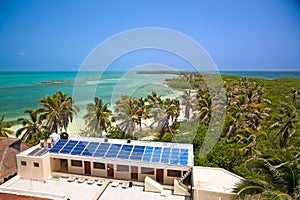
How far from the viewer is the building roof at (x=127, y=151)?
1166 cm

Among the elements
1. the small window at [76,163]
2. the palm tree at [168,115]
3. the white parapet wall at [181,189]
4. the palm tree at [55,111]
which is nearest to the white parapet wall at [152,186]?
the white parapet wall at [181,189]

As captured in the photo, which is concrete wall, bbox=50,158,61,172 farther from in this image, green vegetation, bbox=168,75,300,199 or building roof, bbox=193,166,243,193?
green vegetation, bbox=168,75,300,199

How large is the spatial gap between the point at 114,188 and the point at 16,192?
482cm

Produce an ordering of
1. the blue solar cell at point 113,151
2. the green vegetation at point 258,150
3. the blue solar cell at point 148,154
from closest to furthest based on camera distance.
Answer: the green vegetation at point 258,150 < the blue solar cell at point 148,154 < the blue solar cell at point 113,151

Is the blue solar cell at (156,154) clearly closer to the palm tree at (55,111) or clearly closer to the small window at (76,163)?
the small window at (76,163)

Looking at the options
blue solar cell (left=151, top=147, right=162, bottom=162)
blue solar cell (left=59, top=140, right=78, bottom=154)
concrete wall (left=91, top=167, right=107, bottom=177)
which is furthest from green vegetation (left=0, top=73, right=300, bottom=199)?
concrete wall (left=91, top=167, right=107, bottom=177)

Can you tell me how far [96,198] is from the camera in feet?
34.4

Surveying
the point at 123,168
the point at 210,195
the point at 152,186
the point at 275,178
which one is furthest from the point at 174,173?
the point at 275,178

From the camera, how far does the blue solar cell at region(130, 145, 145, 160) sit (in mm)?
11852

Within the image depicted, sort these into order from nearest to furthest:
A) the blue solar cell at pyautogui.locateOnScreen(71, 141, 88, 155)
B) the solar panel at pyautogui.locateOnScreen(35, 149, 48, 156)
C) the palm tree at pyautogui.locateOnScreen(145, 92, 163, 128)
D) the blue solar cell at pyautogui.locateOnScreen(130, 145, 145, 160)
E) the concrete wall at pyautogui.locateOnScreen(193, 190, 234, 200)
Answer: the concrete wall at pyautogui.locateOnScreen(193, 190, 234, 200) → the blue solar cell at pyautogui.locateOnScreen(130, 145, 145, 160) → the solar panel at pyautogui.locateOnScreen(35, 149, 48, 156) → the blue solar cell at pyautogui.locateOnScreen(71, 141, 88, 155) → the palm tree at pyautogui.locateOnScreen(145, 92, 163, 128)

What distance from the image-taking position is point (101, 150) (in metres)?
12.6

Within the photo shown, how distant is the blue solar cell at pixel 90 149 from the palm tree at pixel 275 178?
8559 millimetres

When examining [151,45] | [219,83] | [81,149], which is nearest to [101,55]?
[151,45]

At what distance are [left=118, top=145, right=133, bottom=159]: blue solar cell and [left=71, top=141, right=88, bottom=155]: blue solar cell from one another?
2.52 metres
